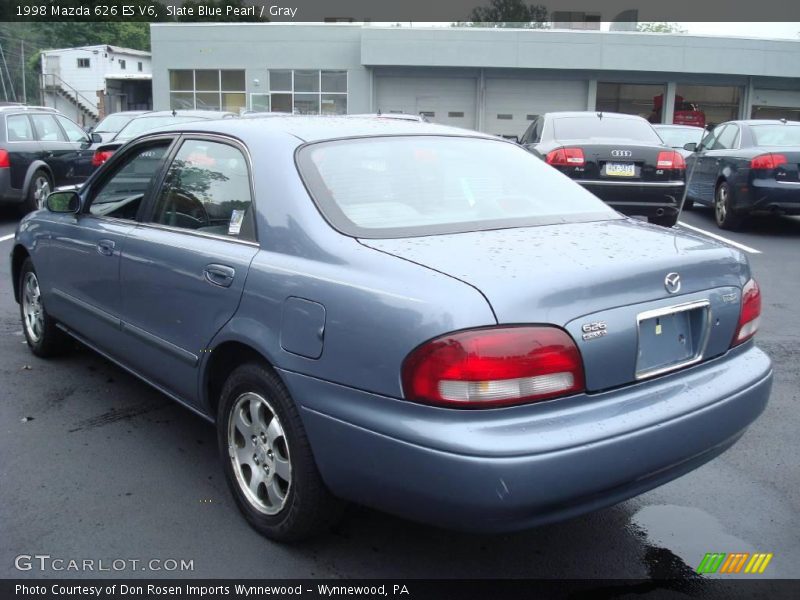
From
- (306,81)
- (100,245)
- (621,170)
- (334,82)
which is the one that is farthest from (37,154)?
(306,81)

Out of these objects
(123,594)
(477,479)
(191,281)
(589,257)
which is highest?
(589,257)

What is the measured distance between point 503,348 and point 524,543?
1.13 m

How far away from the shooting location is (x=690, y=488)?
363 cm

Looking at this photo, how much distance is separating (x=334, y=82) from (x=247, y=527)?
102 feet

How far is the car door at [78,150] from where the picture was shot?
40.6 feet

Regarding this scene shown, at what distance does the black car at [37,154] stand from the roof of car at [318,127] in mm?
8075

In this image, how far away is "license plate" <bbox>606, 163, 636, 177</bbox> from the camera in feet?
29.7

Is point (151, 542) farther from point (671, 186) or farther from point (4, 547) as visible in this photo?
point (671, 186)

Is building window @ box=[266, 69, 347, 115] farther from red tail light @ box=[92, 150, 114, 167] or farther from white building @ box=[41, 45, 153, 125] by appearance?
red tail light @ box=[92, 150, 114, 167]

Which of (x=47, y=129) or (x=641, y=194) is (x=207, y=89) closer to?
(x=47, y=129)

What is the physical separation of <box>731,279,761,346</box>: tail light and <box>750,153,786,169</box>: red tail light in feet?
26.1

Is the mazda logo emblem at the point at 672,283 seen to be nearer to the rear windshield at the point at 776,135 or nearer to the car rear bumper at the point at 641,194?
the car rear bumper at the point at 641,194

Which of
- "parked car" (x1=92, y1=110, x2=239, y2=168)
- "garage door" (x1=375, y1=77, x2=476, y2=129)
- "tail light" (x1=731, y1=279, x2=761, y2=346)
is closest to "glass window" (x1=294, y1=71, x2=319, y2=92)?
"garage door" (x1=375, y1=77, x2=476, y2=129)

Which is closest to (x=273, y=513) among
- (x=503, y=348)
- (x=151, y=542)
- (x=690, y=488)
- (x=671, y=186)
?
(x=151, y=542)
